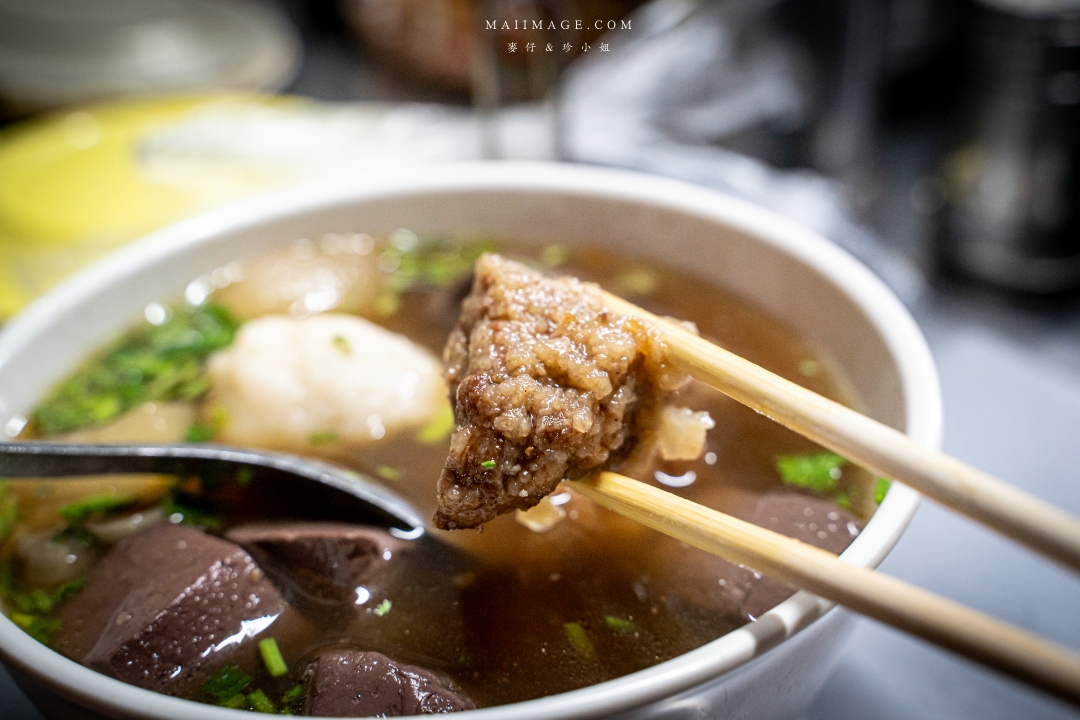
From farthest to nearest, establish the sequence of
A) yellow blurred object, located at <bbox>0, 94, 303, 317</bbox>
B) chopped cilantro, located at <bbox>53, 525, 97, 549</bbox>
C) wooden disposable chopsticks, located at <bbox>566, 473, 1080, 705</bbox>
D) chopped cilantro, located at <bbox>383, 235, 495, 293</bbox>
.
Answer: yellow blurred object, located at <bbox>0, 94, 303, 317</bbox>
chopped cilantro, located at <bbox>383, 235, 495, 293</bbox>
chopped cilantro, located at <bbox>53, 525, 97, 549</bbox>
wooden disposable chopsticks, located at <bbox>566, 473, 1080, 705</bbox>

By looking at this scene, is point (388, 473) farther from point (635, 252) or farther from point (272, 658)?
point (635, 252)

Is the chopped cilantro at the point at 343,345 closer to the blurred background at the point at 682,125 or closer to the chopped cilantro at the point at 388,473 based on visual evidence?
the chopped cilantro at the point at 388,473

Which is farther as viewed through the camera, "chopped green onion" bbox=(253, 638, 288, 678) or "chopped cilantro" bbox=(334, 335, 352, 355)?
"chopped cilantro" bbox=(334, 335, 352, 355)

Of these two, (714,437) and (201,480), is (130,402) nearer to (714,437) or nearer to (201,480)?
(201,480)

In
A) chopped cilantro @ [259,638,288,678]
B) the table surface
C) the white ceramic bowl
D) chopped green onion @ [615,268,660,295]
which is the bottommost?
the table surface

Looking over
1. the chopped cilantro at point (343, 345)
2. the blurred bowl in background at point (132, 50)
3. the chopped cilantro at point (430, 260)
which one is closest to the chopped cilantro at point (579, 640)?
Answer: the chopped cilantro at point (343, 345)

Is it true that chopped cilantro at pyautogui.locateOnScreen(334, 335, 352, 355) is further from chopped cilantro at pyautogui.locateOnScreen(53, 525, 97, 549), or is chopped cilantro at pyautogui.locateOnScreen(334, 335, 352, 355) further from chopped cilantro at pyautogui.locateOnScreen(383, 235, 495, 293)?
chopped cilantro at pyautogui.locateOnScreen(53, 525, 97, 549)

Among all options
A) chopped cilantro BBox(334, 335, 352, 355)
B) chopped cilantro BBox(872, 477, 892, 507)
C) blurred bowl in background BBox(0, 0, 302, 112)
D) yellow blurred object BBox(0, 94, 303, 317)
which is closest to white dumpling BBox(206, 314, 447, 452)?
chopped cilantro BBox(334, 335, 352, 355)
